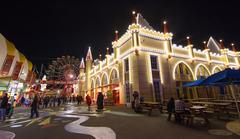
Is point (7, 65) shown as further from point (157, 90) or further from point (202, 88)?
point (202, 88)

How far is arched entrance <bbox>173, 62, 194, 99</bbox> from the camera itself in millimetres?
22308

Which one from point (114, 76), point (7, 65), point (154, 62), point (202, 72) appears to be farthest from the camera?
point (202, 72)

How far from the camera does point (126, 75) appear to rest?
20797mm

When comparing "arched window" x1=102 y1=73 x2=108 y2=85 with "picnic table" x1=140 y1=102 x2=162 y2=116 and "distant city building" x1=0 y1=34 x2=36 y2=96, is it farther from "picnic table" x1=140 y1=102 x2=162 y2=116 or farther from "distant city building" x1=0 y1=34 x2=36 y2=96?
"picnic table" x1=140 y1=102 x2=162 y2=116

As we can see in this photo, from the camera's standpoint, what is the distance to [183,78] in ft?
75.6

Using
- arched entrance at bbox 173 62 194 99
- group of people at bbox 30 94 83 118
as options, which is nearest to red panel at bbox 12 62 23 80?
group of people at bbox 30 94 83 118

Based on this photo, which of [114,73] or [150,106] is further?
[114,73]

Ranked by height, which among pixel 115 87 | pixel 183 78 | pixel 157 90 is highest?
pixel 183 78

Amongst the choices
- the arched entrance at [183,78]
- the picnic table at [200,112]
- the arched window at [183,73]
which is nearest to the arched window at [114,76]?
the arched entrance at [183,78]

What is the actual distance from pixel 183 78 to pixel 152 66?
661 cm

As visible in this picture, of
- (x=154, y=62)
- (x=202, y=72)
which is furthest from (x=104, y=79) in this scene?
(x=202, y=72)

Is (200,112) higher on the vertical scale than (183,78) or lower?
lower

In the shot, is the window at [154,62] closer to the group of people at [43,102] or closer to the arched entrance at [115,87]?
the arched entrance at [115,87]

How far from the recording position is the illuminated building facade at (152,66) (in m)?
19.1
